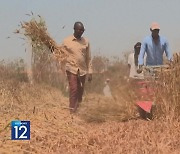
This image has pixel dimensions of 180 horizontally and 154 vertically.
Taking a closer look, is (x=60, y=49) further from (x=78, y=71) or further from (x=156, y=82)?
(x=156, y=82)

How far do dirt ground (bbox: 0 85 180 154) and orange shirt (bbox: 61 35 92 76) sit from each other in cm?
170

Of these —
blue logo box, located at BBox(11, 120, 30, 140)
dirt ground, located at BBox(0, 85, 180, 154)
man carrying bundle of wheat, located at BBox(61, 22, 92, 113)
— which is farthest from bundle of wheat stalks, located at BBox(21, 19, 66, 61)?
blue logo box, located at BBox(11, 120, 30, 140)

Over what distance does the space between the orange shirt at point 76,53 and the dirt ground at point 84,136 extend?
1.70m

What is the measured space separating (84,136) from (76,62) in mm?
2951

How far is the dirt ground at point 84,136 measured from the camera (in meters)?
4.72

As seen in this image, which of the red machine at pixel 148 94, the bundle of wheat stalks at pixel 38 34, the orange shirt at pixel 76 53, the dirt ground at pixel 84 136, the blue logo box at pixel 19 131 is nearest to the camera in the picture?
the dirt ground at pixel 84 136

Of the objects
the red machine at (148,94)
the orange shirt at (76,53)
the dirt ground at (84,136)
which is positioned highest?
the orange shirt at (76,53)

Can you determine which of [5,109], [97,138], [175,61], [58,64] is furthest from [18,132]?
[58,64]

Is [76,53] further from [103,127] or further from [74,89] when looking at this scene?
[103,127]

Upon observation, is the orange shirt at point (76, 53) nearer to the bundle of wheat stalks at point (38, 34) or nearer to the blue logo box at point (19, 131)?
the bundle of wheat stalks at point (38, 34)

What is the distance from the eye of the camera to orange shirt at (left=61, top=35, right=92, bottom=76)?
26.5 ft

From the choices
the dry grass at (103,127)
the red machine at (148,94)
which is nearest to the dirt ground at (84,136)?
the dry grass at (103,127)

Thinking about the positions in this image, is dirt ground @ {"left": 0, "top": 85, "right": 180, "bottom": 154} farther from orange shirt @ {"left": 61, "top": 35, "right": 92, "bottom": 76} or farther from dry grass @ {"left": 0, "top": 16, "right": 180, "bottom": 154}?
orange shirt @ {"left": 61, "top": 35, "right": 92, "bottom": 76}

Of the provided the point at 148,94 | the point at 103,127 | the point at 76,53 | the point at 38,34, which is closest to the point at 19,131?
the point at 103,127
